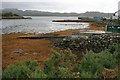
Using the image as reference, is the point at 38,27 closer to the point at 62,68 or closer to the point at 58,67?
the point at 58,67

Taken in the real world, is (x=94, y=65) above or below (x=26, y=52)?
above

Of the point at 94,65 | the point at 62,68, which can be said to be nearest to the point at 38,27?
the point at 94,65

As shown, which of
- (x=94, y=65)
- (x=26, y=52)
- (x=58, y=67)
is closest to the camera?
(x=58, y=67)

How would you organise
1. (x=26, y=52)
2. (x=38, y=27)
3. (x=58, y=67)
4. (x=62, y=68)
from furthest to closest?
(x=38, y=27), (x=26, y=52), (x=58, y=67), (x=62, y=68)

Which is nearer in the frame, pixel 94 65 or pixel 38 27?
pixel 94 65

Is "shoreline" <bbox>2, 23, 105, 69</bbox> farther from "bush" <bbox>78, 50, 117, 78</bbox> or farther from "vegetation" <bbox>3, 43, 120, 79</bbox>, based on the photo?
"bush" <bbox>78, 50, 117, 78</bbox>

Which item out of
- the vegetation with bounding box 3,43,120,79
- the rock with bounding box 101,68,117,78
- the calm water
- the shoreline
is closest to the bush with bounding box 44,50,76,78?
the vegetation with bounding box 3,43,120,79

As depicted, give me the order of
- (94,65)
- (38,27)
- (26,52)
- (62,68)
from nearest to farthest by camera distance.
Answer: (62,68), (94,65), (26,52), (38,27)

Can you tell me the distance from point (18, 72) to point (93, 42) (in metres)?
12.0

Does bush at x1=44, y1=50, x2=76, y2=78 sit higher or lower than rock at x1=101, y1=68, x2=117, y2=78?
higher

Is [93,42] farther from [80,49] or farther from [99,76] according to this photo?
[99,76]

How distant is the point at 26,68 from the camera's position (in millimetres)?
8648

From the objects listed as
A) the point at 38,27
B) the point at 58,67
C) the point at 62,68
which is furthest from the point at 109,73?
the point at 38,27

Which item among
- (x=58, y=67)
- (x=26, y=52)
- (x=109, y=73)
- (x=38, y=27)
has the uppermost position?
(x=58, y=67)
